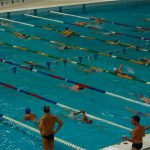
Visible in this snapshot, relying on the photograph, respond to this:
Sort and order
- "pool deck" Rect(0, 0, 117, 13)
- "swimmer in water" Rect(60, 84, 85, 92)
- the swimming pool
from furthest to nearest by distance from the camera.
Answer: "pool deck" Rect(0, 0, 117, 13), "swimmer in water" Rect(60, 84, 85, 92), the swimming pool

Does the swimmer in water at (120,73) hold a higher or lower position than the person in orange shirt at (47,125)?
lower

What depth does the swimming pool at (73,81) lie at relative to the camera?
37.1 ft

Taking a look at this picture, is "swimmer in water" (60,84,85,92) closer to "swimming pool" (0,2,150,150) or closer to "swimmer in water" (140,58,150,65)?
"swimming pool" (0,2,150,150)

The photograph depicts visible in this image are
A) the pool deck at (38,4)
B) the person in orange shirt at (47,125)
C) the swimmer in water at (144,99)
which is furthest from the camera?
the pool deck at (38,4)

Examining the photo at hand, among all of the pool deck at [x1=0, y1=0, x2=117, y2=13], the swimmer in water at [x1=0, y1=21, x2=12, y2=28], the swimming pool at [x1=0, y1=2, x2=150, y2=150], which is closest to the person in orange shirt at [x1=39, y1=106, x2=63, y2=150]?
the swimming pool at [x1=0, y1=2, x2=150, y2=150]

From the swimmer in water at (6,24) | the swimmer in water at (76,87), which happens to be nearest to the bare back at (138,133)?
the swimmer in water at (76,87)

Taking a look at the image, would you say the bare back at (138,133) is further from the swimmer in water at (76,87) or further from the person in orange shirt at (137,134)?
the swimmer in water at (76,87)

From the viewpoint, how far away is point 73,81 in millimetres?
15125

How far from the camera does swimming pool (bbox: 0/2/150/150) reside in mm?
11320

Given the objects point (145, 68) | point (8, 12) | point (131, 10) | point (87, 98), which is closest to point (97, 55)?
point (145, 68)

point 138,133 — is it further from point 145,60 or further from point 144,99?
point 145,60

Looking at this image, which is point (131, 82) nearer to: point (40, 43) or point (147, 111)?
point (147, 111)

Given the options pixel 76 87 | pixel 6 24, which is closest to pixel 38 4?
pixel 6 24

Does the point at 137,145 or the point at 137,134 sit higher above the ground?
the point at 137,134
